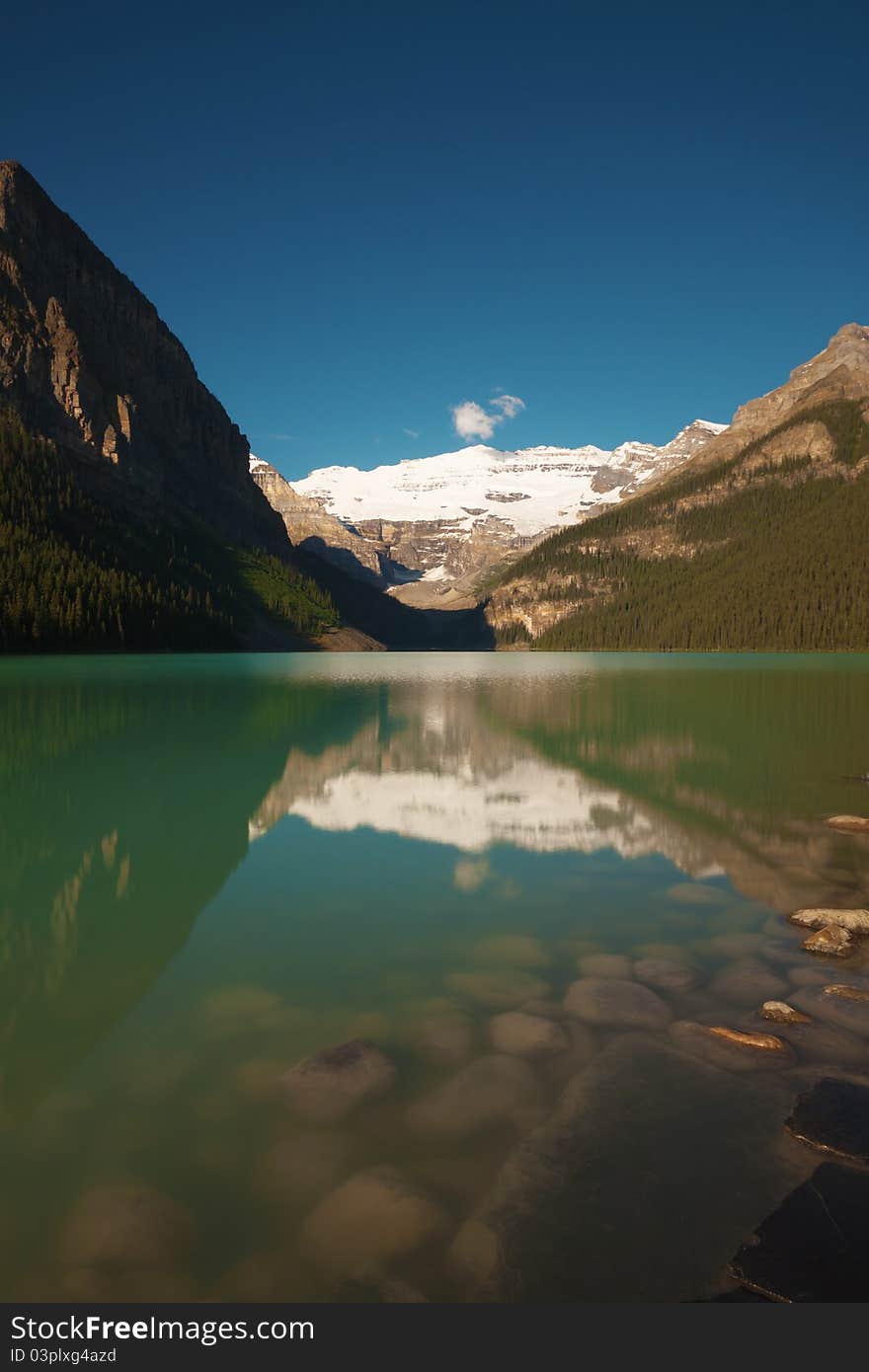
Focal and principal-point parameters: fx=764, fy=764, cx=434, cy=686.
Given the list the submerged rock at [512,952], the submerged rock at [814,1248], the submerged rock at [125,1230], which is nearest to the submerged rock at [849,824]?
the submerged rock at [512,952]

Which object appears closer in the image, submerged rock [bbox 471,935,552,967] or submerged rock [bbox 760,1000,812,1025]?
submerged rock [bbox 760,1000,812,1025]

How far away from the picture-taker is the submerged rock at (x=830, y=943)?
1203 cm

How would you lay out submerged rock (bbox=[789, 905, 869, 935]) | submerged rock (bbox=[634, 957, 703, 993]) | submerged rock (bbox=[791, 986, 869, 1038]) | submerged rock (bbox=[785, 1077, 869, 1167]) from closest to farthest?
submerged rock (bbox=[785, 1077, 869, 1167]) → submerged rock (bbox=[791, 986, 869, 1038]) → submerged rock (bbox=[634, 957, 703, 993]) → submerged rock (bbox=[789, 905, 869, 935])

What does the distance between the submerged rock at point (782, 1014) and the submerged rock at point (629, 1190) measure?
1.70m

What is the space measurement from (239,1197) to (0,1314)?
185 cm

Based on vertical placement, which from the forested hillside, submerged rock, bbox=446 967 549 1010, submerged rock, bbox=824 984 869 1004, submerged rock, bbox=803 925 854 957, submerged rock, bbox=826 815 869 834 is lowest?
submerged rock, bbox=446 967 549 1010

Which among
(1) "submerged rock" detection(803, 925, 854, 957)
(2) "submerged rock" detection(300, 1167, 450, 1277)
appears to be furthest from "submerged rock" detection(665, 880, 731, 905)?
(2) "submerged rock" detection(300, 1167, 450, 1277)

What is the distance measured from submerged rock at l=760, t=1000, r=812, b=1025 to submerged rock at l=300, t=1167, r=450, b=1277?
555 centimetres

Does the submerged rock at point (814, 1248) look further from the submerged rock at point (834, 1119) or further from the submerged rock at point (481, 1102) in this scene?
the submerged rock at point (481, 1102)

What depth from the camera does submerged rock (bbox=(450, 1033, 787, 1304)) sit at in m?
5.81

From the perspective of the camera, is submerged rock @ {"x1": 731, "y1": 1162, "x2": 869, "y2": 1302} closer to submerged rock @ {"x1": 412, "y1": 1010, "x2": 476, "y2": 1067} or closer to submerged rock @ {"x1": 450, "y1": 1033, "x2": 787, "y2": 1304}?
submerged rock @ {"x1": 450, "y1": 1033, "x2": 787, "y2": 1304}

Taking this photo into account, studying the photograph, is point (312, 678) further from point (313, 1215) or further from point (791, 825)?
point (313, 1215)

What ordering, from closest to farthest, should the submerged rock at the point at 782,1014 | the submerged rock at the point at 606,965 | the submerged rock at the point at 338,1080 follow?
1. the submerged rock at the point at 338,1080
2. the submerged rock at the point at 782,1014
3. the submerged rock at the point at 606,965

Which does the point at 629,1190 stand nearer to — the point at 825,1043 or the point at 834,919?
the point at 825,1043
